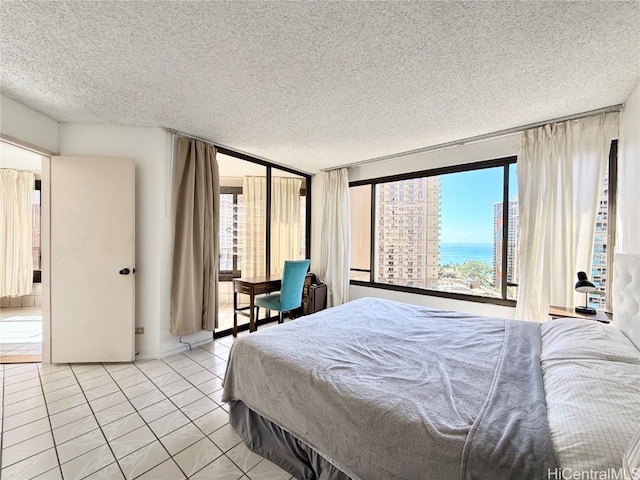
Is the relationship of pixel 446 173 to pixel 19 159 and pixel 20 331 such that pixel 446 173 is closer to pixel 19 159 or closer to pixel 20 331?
pixel 20 331

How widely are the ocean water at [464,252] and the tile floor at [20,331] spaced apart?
4.89 m

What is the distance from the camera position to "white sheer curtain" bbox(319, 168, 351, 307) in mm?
4332

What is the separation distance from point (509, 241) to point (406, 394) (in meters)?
2.68

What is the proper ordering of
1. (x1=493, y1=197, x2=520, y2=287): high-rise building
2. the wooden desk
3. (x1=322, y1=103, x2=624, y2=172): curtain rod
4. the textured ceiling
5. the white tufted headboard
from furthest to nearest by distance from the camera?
the wooden desk
(x1=493, y1=197, x2=520, y2=287): high-rise building
(x1=322, y1=103, x2=624, y2=172): curtain rod
the white tufted headboard
the textured ceiling

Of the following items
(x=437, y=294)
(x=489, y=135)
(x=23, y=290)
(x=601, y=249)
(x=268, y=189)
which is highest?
(x=489, y=135)

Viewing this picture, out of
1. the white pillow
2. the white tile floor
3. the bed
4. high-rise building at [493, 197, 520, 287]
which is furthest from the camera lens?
high-rise building at [493, 197, 520, 287]

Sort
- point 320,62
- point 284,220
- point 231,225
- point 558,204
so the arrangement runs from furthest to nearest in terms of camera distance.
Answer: point 284,220 → point 231,225 → point 558,204 → point 320,62

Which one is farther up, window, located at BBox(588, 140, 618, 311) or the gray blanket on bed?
window, located at BBox(588, 140, 618, 311)

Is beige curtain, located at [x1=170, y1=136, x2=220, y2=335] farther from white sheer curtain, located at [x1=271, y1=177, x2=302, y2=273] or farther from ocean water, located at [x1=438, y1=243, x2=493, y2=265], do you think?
ocean water, located at [x1=438, y1=243, x2=493, y2=265]

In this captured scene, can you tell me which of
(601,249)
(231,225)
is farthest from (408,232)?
(231,225)

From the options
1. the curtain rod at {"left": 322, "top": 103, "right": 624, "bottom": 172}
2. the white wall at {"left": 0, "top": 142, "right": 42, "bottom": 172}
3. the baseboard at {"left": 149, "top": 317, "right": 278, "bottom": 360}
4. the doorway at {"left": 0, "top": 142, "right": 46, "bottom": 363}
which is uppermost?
the white wall at {"left": 0, "top": 142, "right": 42, "bottom": 172}

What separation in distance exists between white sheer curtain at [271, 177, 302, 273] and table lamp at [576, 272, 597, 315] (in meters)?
3.57

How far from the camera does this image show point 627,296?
175 cm

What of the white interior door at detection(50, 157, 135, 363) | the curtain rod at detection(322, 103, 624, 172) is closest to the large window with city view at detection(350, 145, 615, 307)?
the curtain rod at detection(322, 103, 624, 172)
